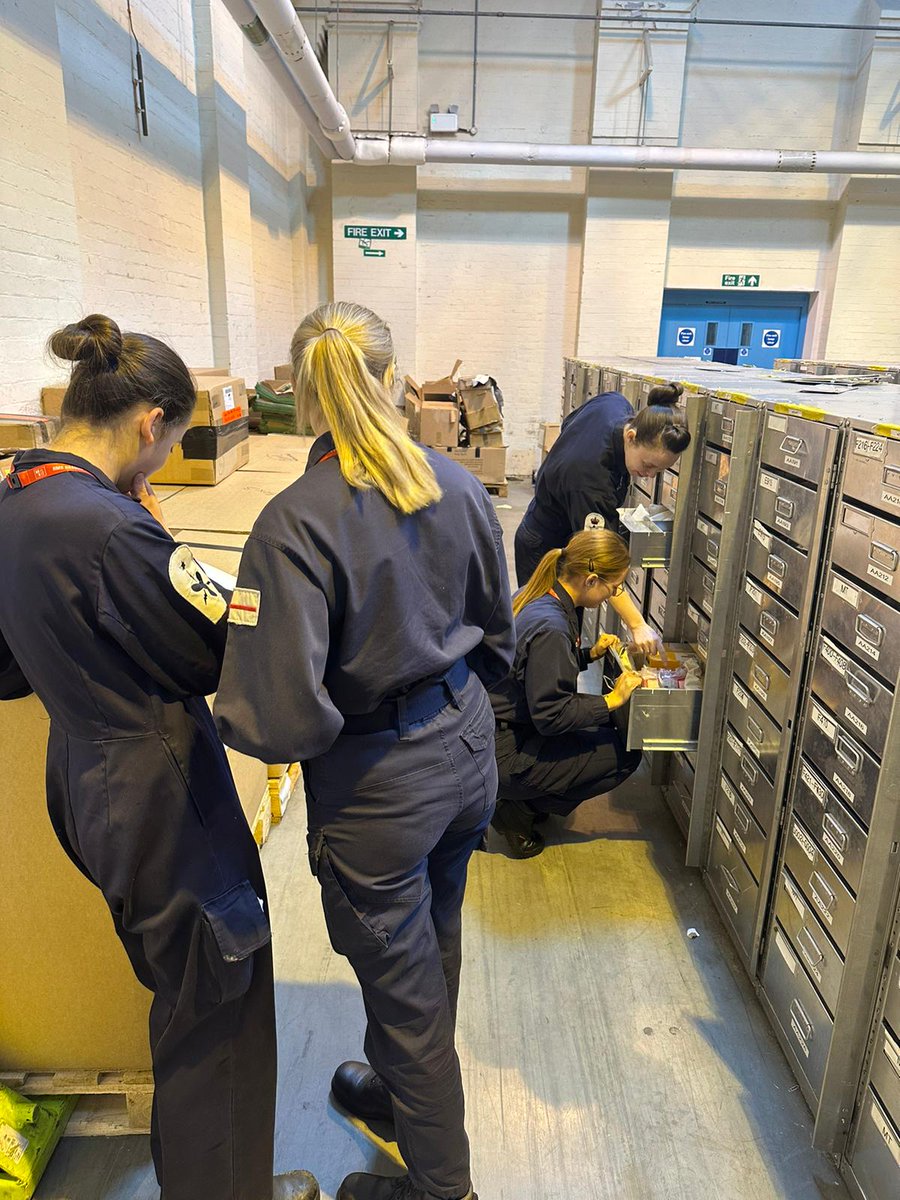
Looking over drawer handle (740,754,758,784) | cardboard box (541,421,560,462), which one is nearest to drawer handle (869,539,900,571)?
drawer handle (740,754,758,784)

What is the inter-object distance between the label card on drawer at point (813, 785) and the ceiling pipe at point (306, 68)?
518 centimetres

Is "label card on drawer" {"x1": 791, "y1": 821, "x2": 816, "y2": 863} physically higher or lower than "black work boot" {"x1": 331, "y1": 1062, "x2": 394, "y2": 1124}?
higher

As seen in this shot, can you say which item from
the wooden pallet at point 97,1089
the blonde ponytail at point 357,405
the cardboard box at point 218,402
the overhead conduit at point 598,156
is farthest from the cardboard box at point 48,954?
the overhead conduit at point 598,156

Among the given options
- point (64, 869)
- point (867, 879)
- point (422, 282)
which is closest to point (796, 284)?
point (422, 282)

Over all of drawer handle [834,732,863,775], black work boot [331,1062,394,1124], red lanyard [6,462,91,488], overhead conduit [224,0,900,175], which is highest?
overhead conduit [224,0,900,175]

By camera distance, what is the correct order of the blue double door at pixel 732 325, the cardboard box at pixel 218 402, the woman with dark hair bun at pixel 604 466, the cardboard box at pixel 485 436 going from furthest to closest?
the blue double door at pixel 732 325
the cardboard box at pixel 485 436
the cardboard box at pixel 218 402
the woman with dark hair bun at pixel 604 466

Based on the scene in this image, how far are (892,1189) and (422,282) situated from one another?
9.63 m

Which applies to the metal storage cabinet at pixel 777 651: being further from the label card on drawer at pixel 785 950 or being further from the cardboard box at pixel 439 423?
the cardboard box at pixel 439 423

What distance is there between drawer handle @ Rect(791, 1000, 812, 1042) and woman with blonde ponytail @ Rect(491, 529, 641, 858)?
91 cm

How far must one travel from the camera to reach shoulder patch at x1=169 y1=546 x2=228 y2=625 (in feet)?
3.70

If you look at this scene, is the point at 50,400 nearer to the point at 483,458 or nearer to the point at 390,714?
the point at 390,714

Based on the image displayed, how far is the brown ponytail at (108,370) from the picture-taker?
3.94 ft

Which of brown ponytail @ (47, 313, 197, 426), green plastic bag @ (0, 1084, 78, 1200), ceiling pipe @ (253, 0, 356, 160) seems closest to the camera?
brown ponytail @ (47, 313, 197, 426)

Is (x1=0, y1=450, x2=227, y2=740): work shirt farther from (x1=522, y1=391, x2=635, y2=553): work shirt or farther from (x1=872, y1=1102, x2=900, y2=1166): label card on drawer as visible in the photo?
(x1=522, y1=391, x2=635, y2=553): work shirt
